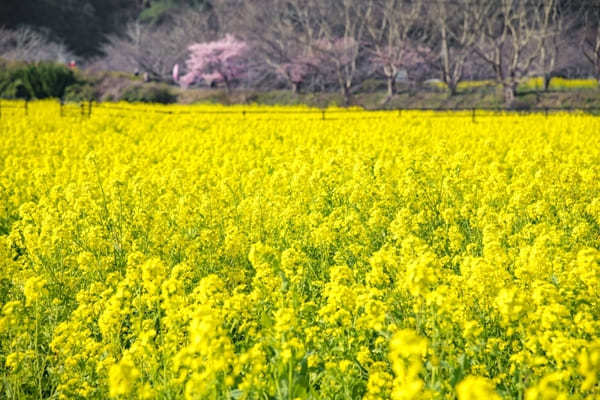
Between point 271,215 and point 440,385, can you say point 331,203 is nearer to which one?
point 271,215

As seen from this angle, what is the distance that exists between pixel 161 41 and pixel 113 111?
27670mm

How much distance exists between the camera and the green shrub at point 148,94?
104 feet

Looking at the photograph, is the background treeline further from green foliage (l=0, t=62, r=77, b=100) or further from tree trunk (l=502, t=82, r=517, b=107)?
green foliage (l=0, t=62, r=77, b=100)

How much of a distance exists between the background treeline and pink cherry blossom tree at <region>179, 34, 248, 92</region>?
2.12 ft

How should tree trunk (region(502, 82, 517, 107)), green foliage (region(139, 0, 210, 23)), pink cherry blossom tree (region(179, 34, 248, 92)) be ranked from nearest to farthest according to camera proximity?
tree trunk (region(502, 82, 517, 107))
pink cherry blossom tree (region(179, 34, 248, 92))
green foliage (region(139, 0, 210, 23))

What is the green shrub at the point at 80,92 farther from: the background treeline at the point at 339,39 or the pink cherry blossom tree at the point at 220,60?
the pink cherry blossom tree at the point at 220,60

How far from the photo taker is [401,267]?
4.28 metres

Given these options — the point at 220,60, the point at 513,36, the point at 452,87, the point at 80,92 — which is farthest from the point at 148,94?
the point at 513,36

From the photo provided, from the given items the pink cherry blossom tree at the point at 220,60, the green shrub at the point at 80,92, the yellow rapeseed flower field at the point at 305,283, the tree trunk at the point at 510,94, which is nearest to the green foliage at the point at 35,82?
the green shrub at the point at 80,92

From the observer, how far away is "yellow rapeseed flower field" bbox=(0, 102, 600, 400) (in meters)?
2.98

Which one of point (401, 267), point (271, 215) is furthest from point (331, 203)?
point (401, 267)

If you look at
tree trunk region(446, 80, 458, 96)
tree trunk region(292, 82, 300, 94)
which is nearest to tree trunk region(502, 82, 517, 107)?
tree trunk region(446, 80, 458, 96)

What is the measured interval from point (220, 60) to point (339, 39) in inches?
391

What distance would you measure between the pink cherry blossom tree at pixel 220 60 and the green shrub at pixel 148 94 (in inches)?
331
